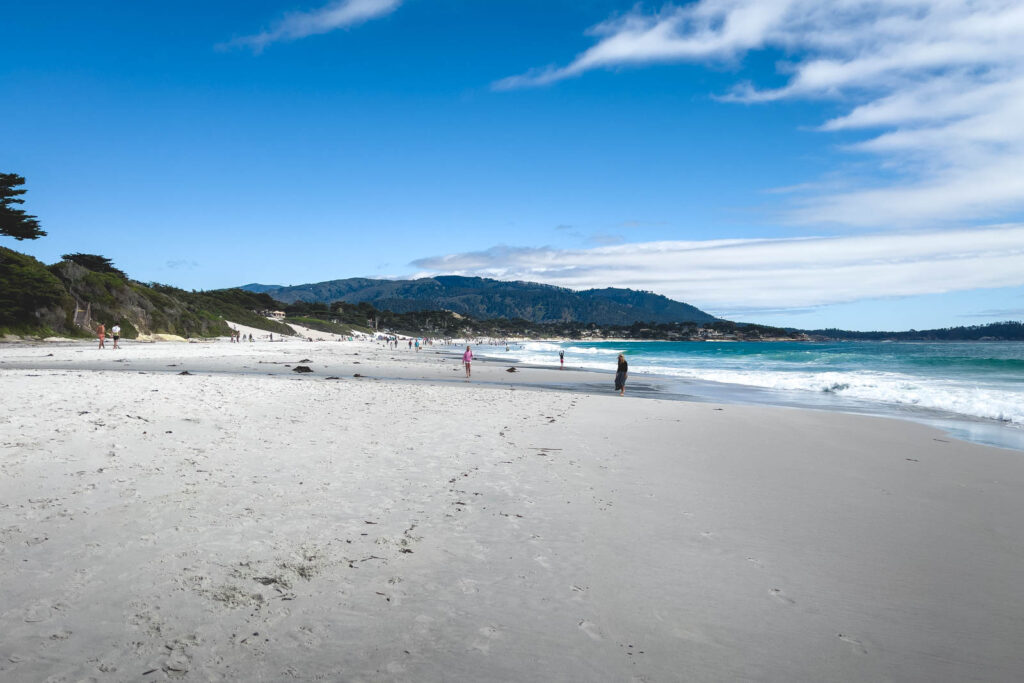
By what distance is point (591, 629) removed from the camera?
3.50 m

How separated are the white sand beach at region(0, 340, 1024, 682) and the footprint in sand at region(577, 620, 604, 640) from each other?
0.06 feet

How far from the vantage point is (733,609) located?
3.83 metres

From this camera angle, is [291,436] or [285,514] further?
[291,436]

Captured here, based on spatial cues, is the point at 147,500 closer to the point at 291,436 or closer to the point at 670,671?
the point at 291,436

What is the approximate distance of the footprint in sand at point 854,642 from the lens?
11.1 feet

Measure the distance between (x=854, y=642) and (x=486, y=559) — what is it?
2512 millimetres

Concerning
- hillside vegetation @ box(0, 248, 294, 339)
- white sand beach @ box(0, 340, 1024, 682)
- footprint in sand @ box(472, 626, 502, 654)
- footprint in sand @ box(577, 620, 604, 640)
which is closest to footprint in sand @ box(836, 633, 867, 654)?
white sand beach @ box(0, 340, 1024, 682)

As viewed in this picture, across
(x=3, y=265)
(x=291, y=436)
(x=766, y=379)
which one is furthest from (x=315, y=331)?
(x=291, y=436)

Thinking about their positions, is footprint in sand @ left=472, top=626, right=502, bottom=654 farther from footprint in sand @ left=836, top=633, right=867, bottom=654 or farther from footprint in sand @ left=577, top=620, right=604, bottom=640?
footprint in sand @ left=836, top=633, right=867, bottom=654

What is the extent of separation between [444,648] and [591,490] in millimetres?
3688

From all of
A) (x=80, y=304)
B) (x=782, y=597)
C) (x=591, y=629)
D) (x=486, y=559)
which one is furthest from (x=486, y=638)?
(x=80, y=304)

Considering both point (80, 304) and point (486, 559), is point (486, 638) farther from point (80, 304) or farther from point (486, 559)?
point (80, 304)

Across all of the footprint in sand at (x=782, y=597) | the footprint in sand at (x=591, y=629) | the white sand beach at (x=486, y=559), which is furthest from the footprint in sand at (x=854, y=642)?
the footprint in sand at (x=591, y=629)

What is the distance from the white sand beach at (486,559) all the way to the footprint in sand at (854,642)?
2 cm
